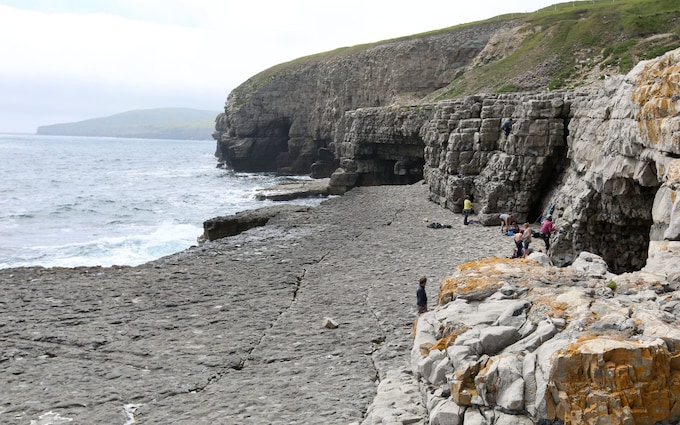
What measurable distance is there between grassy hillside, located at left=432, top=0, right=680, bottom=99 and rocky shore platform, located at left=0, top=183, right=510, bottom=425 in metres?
28.0

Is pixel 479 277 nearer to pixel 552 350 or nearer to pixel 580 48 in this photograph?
pixel 552 350

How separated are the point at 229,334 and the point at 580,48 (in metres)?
51.0

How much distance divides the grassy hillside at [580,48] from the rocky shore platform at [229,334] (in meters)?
28.0

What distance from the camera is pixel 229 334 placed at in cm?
1670

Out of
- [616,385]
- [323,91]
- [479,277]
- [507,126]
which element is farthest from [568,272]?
[323,91]

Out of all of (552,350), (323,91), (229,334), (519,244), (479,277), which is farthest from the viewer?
(323,91)

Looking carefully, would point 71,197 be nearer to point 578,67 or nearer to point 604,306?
point 578,67

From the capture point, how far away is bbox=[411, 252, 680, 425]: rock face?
7.02 m

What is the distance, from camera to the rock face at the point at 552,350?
702 centimetres

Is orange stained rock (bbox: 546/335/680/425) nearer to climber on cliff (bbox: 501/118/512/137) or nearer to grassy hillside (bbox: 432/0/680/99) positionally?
climber on cliff (bbox: 501/118/512/137)

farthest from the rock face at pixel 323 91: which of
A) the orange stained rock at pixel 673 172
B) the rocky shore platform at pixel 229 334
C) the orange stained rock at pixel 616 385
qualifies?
the orange stained rock at pixel 616 385

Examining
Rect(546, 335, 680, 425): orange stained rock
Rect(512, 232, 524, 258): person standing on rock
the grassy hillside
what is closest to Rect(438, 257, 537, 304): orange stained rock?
Rect(546, 335, 680, 425): orange stained rock

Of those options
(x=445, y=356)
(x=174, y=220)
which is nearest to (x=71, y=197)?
(x=174, y=220)

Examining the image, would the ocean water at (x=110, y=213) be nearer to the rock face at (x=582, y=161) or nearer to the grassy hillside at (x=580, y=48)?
the rock face at (x=582, y=161)
